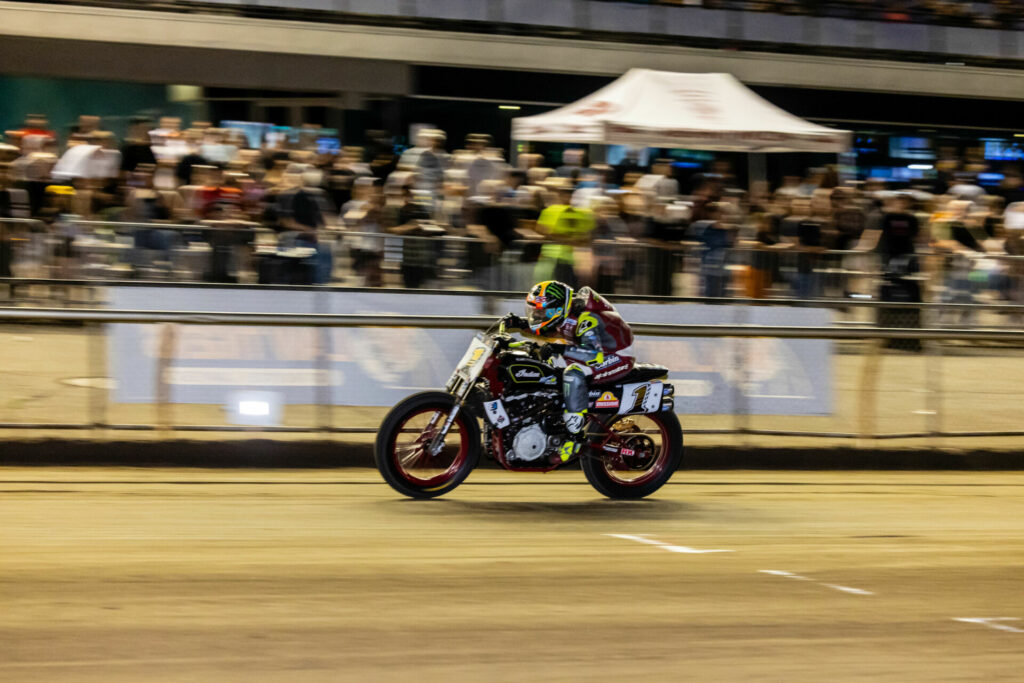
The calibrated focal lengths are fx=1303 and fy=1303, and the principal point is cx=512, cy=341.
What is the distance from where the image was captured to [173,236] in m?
12.3

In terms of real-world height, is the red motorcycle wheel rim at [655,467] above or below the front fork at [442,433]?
below

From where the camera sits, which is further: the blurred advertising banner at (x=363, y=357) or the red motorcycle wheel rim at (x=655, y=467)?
the blurred advertising banner at (x=363, y=357)

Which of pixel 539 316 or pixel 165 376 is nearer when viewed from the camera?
pixel 539 316

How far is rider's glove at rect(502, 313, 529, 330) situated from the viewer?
8.78m

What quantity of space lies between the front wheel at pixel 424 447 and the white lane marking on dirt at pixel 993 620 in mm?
3569

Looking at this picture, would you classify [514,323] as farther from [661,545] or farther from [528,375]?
[661,545]

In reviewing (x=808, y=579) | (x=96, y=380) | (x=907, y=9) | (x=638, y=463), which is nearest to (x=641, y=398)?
(x=638, y=463)

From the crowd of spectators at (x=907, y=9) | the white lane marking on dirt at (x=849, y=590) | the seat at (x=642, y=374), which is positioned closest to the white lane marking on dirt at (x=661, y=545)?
the white lane marking on dirt at (x=849, y=590)

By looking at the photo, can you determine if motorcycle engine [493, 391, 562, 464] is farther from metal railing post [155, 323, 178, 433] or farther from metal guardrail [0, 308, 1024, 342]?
metal railing post [155, 323, 178, 433]

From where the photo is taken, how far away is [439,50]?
73.6 ft

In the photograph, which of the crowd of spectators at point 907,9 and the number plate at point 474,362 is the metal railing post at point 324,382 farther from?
the crowd of spectators at point 907,9

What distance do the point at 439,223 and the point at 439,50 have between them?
9.53m

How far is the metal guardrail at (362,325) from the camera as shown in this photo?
33.2 feet

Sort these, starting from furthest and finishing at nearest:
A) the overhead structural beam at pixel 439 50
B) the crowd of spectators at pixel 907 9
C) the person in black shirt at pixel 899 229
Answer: the crowd of spectators at pixel 907 9 → the overhead structural beam at pixel 439 50 → the person in black shirt at pixel 899 229
